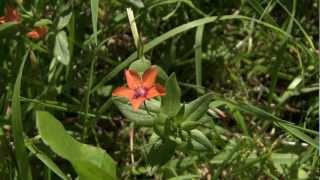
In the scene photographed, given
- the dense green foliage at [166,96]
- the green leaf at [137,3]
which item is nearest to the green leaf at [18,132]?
the dense green foliage at [166,96]

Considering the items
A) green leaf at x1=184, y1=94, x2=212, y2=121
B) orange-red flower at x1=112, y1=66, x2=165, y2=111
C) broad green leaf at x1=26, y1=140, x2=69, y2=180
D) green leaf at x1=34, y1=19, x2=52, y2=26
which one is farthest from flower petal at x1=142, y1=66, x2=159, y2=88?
green leaf at x1=34, y1=19, x2=52, y2=26

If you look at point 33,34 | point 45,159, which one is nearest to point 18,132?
point 45,159

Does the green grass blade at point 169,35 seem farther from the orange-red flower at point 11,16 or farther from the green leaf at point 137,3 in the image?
the orange-red flower at point 11,16

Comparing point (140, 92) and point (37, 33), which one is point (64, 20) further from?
point (140, 92)

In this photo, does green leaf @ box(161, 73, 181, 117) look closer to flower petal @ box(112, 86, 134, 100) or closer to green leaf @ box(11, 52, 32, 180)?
flower petal @ box(112, 86, 134, 100)

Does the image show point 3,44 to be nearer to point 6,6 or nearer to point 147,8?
point 6,6

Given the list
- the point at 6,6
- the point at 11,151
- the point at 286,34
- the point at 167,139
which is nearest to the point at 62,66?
the point at 6,6
